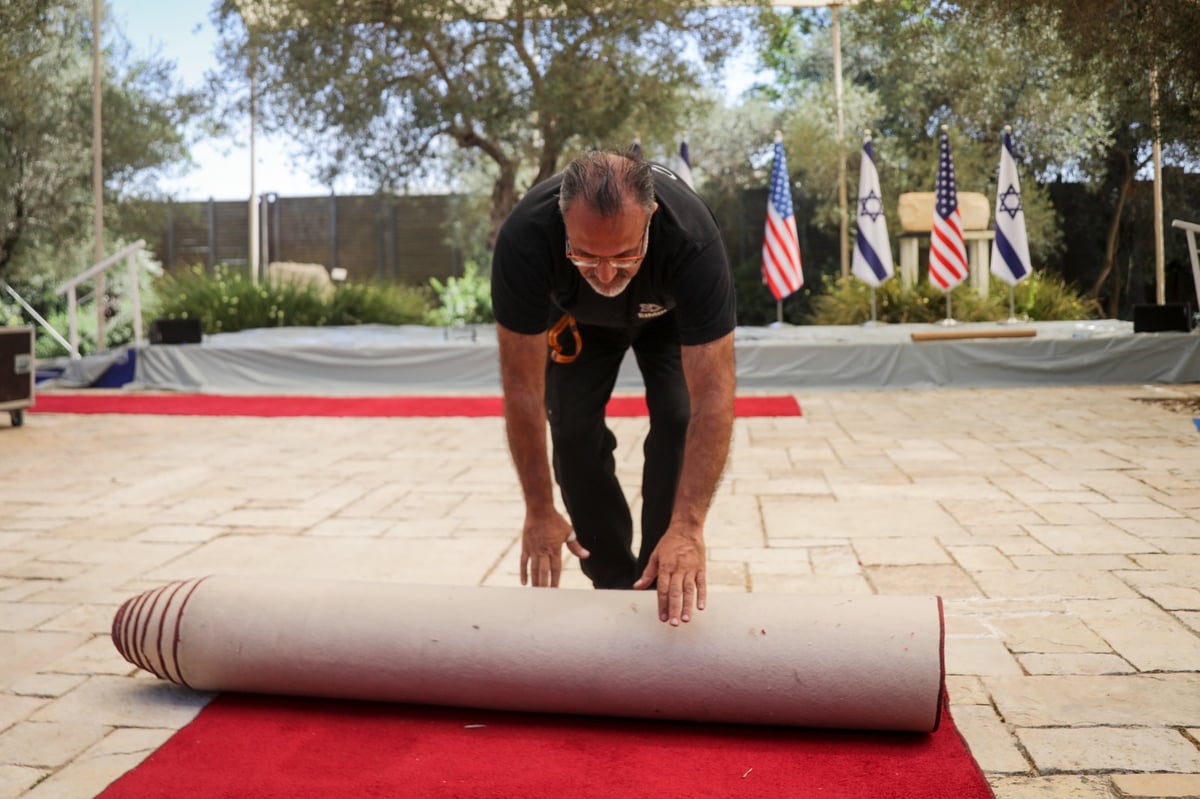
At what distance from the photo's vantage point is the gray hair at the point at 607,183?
1.99m

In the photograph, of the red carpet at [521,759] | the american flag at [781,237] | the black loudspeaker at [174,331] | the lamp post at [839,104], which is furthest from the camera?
the lamp post at [839,104]

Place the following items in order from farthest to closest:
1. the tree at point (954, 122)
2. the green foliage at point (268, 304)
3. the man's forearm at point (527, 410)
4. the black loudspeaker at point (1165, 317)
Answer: the tree at point (954, 122), the green foliage at point (268, 304), the black loudspeaker at point (1165, 317), the man's forearm at point (527, 410)

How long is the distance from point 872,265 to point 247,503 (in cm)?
707

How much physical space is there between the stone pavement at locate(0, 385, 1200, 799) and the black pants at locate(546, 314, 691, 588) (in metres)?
0.70

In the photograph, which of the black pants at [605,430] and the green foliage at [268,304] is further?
the green foliage at [268,304]

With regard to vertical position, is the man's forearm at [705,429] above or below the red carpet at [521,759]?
above

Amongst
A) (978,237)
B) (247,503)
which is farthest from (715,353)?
(978,237)

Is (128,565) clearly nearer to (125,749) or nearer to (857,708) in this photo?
(125,749)

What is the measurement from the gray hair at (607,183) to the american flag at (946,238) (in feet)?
28.6

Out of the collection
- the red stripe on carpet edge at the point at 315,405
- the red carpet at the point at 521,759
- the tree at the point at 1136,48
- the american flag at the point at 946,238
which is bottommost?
the red carpet at the point at 521,759

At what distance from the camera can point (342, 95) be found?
11.6 meters

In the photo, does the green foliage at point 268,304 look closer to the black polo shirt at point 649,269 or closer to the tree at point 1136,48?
the tree at point 1136,48

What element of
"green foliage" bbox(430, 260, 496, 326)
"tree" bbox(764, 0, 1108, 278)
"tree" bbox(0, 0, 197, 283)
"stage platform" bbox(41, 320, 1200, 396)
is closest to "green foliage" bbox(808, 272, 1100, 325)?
"stage platform" bbox(41, 320, 1200, 396)

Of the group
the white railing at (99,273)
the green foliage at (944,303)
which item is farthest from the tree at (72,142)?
the green foliage at (944,303)
